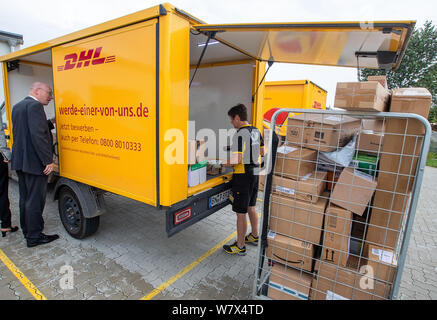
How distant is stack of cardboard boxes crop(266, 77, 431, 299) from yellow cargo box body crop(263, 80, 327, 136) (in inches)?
170

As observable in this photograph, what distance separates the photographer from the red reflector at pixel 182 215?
7.81ft

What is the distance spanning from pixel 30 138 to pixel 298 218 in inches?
125

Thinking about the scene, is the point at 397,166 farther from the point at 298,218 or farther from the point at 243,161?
the point at 243,161

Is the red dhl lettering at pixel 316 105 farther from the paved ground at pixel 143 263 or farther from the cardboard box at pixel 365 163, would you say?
the cardboard box at pixel 365 163

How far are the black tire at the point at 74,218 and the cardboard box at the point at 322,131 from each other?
2803 millimetres

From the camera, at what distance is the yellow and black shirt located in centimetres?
280

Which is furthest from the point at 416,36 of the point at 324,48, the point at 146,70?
the point at 146,70

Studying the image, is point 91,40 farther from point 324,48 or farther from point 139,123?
point 324,48

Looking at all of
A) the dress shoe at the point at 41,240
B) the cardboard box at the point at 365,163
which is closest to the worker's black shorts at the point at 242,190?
the cardboard box at the point at 365,163

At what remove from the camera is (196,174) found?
2.68m

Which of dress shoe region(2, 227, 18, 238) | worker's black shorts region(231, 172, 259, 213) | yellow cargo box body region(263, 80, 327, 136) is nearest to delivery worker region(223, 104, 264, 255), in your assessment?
worker's black shorts region(231, 172, 259, 213)

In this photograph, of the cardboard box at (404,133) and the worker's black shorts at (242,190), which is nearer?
the cardboard box at (404,133)

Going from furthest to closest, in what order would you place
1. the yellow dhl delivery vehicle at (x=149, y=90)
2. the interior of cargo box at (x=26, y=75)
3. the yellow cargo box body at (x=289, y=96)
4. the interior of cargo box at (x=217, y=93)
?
the yellow cargo box body at (x=289, y=96)
the interior of cargo box at (x=26, y=75)
the interior of cargo box at (x=217, y=93)
the yellow dhl delivery vehicle at (x=149, y=90)
